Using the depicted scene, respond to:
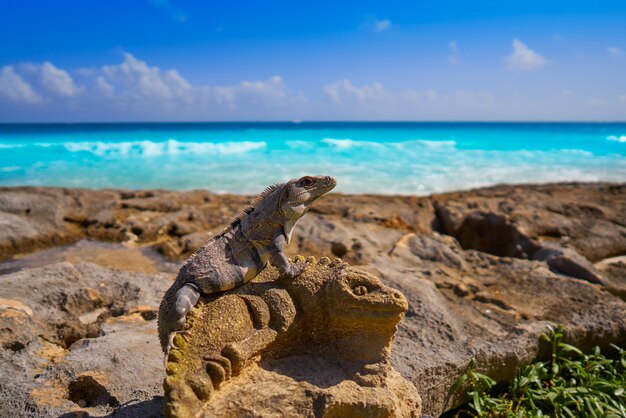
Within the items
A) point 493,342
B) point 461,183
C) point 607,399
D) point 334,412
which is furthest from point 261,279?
point 461,183

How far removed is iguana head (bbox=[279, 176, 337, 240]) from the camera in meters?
2.73

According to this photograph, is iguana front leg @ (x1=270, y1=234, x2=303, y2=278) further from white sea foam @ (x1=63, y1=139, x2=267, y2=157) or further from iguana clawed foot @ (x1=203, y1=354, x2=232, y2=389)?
white sea foam @ (x1=63, y1=139, x2=267, y2=157)

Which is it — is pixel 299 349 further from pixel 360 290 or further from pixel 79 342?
pixel 79 342

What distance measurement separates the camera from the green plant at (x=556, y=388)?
3830mm

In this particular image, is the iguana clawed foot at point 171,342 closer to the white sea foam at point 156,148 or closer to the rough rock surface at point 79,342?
the rough rock surface at point 79,342

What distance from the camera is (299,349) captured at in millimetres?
2750

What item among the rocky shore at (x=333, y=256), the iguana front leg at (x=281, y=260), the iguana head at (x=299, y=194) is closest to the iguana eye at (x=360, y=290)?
the iguana front leg at (x=281, y=260)

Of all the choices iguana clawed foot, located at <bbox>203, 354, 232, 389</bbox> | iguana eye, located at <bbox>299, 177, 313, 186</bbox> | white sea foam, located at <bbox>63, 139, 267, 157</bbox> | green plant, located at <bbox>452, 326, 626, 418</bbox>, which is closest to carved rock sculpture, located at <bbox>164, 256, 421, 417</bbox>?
iguana clawed foot, located at <bbox>203, 354, 232, 389</bbox>

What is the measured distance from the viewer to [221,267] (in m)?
2.61

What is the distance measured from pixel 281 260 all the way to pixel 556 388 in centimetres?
296

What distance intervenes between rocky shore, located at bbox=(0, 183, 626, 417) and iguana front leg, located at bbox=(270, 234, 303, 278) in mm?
1271

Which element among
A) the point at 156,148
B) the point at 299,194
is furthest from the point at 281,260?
the point at 156,148

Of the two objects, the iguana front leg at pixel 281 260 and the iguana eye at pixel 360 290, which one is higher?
the iguana front leg at pixel 281 260

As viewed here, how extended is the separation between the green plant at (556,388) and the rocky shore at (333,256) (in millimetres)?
158
